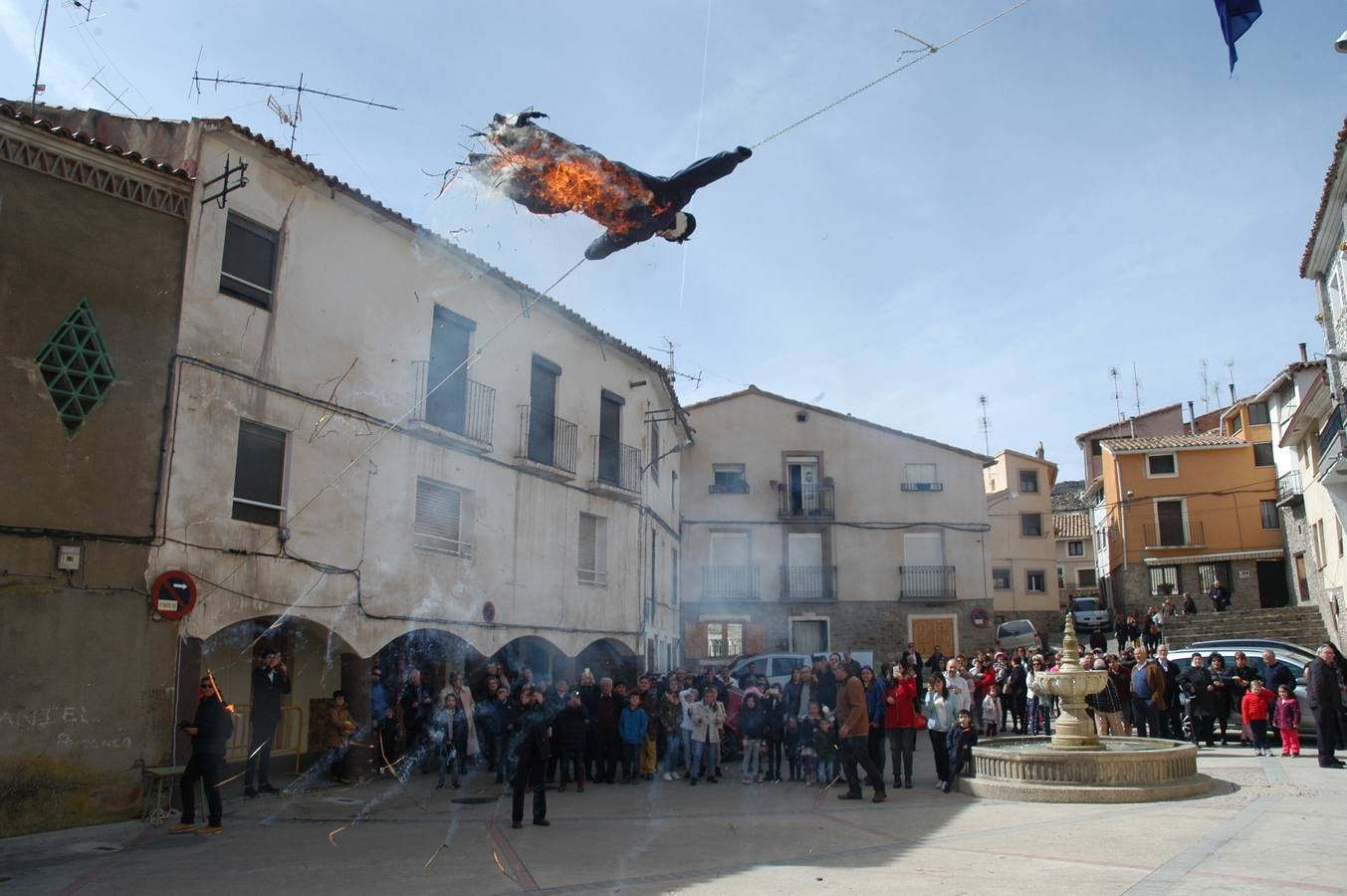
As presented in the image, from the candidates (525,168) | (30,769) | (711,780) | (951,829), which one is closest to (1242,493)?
(711,780)

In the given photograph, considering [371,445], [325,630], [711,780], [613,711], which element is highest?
[371,445]

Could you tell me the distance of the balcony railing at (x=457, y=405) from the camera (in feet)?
50.1

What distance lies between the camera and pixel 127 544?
10922mm

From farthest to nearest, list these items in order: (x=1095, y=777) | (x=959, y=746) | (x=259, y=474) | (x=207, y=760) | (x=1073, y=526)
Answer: (x=1073, y=526) < (x=259, y=474) < (x=959, y=746) < (x=1095, y=777) < (x=207, y=760)

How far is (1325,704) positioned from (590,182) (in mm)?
11470

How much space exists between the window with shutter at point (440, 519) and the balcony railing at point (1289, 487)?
26.7m

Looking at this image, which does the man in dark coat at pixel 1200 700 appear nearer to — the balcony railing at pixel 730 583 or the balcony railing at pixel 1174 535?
the balcony railing at pixel 730 583

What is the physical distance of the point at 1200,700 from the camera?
1653 centimetres

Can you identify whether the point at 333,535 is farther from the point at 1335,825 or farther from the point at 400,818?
the point at 1335,825

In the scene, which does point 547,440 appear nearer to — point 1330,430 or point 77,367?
point 77,367

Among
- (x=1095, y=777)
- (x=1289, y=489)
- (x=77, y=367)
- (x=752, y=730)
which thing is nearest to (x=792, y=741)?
(x=752, y=730)

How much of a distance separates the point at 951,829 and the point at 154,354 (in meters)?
9.77

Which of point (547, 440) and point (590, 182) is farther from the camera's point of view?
point (547, 440)

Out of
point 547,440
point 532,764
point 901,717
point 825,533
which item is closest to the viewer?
point 532,764
